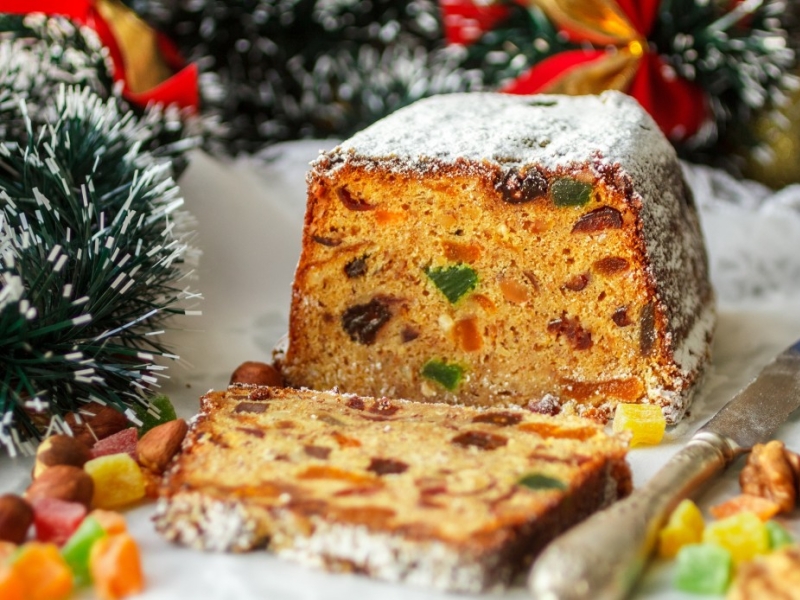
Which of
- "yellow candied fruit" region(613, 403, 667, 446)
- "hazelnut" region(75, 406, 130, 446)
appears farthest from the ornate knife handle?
"hazelnut" region(75, 406, 130, 446)

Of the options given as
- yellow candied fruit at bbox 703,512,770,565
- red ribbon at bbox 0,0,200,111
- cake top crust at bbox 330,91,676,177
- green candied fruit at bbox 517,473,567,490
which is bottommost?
yellow candied fruit at bbox 703,512,770,565

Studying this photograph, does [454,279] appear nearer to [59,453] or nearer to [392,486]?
[392,486]

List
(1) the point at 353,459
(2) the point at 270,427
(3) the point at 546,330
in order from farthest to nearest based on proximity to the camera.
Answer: (3) the point at 546,330, (2) the point at 270,427, (1) the point at 353,459

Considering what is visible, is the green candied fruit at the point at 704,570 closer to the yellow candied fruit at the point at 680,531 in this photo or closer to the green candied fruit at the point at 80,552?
the yellow candied fruit at the point at 680,531

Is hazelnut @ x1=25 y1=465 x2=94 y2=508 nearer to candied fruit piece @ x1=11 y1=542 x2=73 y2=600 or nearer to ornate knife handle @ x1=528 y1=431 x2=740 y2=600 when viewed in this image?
candied fruit piece @ x1=11 y1=542 x2=73 y2=600

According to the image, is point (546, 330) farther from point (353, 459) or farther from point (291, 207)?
point (291, 207)

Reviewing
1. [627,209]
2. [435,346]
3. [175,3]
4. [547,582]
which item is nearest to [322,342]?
[435,346]

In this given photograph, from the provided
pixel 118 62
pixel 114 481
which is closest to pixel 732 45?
pixel 118 62
